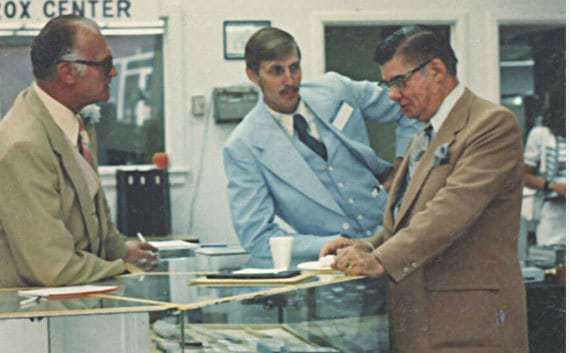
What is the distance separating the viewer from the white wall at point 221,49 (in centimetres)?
514

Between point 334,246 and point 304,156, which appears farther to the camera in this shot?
point 304,156

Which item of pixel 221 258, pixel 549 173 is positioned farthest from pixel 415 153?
pixel 549 173

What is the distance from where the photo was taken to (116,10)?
464 cm

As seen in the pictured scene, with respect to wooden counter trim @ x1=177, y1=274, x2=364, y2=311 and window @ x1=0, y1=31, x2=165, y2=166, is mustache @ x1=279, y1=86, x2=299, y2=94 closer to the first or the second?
wooden counter trim @ x1=177, y1=274, x2=364, y2=311

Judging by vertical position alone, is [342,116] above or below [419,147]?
above

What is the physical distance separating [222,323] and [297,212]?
1.26 metres

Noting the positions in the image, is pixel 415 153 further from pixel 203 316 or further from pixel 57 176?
pixel 57 176

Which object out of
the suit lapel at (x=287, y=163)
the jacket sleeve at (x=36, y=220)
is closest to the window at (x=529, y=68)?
the suit lapel at (x=287, y=163)

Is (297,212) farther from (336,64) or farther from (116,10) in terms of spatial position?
(336,64)

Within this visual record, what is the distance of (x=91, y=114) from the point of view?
5.36 m

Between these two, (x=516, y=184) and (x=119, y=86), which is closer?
(x=516, y=184)

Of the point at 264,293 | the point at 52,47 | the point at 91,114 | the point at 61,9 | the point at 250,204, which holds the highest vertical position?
the point at 61,9

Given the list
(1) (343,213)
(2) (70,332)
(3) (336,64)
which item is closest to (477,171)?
(2) (70,332)

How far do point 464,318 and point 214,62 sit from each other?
2.87m
